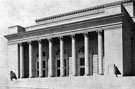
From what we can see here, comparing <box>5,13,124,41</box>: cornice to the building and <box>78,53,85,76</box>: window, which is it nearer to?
the building

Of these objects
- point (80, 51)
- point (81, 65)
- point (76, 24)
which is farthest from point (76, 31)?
point (81, 65)

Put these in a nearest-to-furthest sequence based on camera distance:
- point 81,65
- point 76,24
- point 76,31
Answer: point 76,24
point 76,31
point 81,65

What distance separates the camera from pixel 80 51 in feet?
93.6

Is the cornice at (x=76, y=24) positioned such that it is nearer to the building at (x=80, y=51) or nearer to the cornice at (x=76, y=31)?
the building at (x=80, y=51)

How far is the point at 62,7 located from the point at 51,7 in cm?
245

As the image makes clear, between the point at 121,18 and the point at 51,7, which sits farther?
the point at 51,7

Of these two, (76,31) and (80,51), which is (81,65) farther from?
(76,31)

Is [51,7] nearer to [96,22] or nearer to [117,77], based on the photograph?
[96,22]

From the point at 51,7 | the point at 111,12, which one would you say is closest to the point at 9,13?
the point at 51,7

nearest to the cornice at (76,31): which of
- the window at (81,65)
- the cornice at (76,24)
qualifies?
the cornice at (76,24)

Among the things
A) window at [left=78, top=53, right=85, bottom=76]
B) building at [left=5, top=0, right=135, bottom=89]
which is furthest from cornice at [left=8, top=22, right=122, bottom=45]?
window at [left=78, top=53, right=85, bottom=76]

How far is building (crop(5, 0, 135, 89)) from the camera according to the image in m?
22.4

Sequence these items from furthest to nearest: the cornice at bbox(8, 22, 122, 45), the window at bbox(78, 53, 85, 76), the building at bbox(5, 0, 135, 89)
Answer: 1. the window at bbox(78, 53, 85, 76)
2. the cornice at bbox(8, 22, 122, 45)
3. the building at bbox(5, 0, 135, 89)

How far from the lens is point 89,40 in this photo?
27.5 metres
